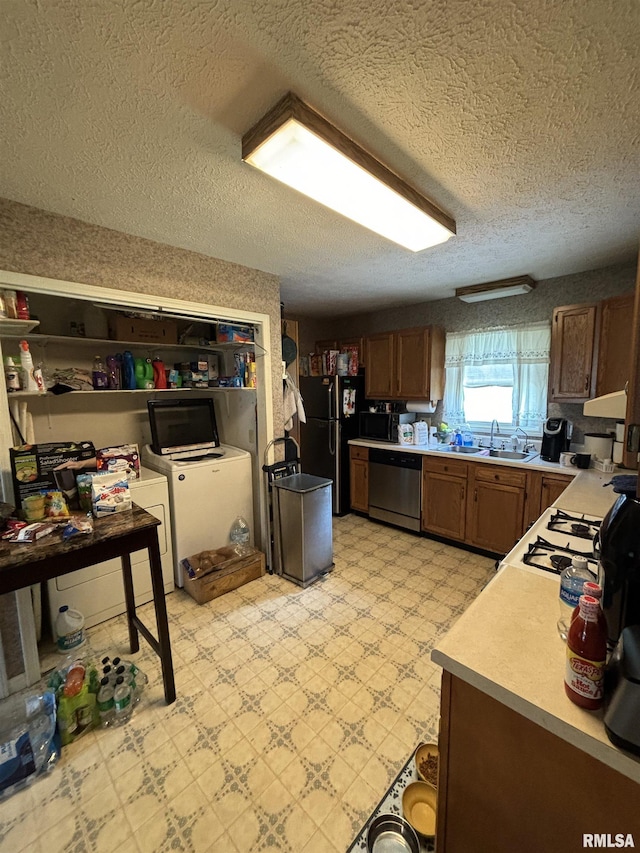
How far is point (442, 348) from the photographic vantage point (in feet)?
12.1

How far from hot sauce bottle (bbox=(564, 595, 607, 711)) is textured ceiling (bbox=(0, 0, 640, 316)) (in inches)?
55.0

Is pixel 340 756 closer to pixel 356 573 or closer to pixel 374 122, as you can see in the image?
pixel 356 573

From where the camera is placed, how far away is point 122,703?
1.55 m

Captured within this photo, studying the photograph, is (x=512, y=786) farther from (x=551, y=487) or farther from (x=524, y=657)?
(x=551, y=487)

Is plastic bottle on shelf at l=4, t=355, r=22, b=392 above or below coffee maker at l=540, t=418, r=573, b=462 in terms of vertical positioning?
above

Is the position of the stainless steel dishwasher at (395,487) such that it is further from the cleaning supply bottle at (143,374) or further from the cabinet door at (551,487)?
the cleaning supply bottle at (143,374)

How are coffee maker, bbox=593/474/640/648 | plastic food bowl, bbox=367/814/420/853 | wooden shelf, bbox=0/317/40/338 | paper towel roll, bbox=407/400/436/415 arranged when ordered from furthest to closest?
1. paper towel roll, bbox=407/400/436/415
2. wooden shelf, bbox=0/317/40/338
3. plastic food bowl, bbox=367/814/420/853
4. coffee maker, bbox=593/474/640/648

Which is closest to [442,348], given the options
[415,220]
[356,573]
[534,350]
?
[534,350]

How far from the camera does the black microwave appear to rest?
3648 millimetres

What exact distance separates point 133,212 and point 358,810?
2791mm

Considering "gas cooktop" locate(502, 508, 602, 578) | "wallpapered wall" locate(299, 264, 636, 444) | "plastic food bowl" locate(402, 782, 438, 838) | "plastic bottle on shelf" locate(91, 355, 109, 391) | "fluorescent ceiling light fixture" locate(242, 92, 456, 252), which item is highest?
"fluorescent ceiling light fixture" locate(242, 92, 456, 252)

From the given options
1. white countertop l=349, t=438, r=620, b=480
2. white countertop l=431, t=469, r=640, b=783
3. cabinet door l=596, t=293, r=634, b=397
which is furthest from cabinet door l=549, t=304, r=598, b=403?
white countertop l=431, t=469, r=640, b=783

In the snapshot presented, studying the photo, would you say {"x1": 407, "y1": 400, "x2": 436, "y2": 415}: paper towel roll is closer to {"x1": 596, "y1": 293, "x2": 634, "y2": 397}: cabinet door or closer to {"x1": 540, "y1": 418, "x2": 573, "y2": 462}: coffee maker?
{"x1": 540, "y1": 418, "x2": 573, "y2": 462}: coffee maker

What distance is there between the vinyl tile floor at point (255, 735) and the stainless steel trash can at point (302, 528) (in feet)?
0.80
